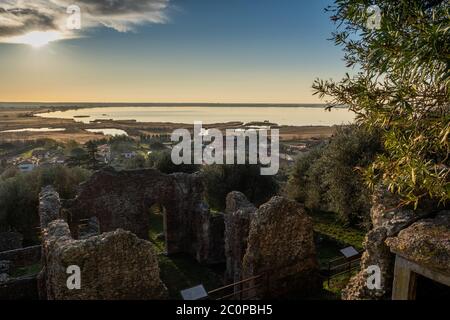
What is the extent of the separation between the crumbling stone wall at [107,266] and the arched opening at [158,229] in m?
9.89

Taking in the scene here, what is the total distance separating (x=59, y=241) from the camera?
9984mm

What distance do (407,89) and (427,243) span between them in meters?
3.57

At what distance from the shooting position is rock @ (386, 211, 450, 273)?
6.90 meters

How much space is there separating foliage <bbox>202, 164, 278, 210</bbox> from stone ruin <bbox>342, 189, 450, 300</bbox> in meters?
20.9

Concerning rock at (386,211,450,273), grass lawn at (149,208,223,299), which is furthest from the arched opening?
rock at (386,211,450,273)

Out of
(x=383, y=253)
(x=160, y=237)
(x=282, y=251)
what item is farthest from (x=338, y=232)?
(x=383, y=253)

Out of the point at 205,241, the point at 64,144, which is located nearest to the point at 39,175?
the point at 205,241

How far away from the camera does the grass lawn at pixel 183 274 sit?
628 inches

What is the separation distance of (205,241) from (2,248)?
→ 13.5 meters

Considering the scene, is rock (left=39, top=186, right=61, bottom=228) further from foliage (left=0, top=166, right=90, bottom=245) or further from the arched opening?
foliage (left=0, top=166, right=90, bottom=245)

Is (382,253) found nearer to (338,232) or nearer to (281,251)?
(281,251)

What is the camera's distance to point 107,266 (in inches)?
381
